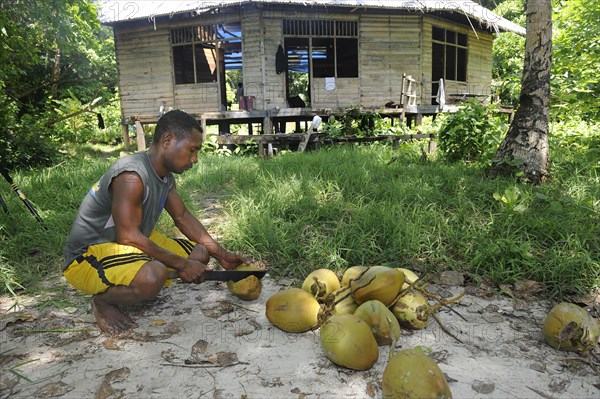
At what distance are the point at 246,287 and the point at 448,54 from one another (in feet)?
47.5

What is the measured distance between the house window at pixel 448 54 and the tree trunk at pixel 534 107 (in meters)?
8.23

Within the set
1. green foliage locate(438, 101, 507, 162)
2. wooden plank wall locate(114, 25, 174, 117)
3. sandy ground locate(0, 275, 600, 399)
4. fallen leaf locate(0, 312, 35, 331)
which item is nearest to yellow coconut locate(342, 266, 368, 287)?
sandy ground locate(0, 275, 600, 399)

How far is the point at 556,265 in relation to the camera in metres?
2.82

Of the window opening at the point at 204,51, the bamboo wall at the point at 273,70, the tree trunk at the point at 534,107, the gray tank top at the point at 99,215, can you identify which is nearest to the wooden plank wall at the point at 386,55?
the bamboo wall at the point at 273,70

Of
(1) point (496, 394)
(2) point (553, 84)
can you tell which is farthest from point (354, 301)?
(2) point (553, 84)

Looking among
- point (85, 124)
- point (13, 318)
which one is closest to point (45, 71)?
point (85, 124)

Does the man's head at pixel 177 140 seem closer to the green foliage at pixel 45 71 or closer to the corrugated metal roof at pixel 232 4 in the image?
the green foliage at pixel 45 71

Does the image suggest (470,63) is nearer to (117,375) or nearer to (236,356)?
(236,356)

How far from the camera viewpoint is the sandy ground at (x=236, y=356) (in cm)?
178

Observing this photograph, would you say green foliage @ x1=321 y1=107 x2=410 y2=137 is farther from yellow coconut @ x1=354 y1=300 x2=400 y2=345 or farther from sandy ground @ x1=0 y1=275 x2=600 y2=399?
yellow coconut @ x1=354 y1=300 x2=400 y2=345

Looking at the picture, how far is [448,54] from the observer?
47.7 ft

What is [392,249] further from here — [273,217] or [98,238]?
[98,238]

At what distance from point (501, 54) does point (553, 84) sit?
1416cm

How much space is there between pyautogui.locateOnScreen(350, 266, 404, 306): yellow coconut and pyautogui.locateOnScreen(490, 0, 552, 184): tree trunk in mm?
2955
